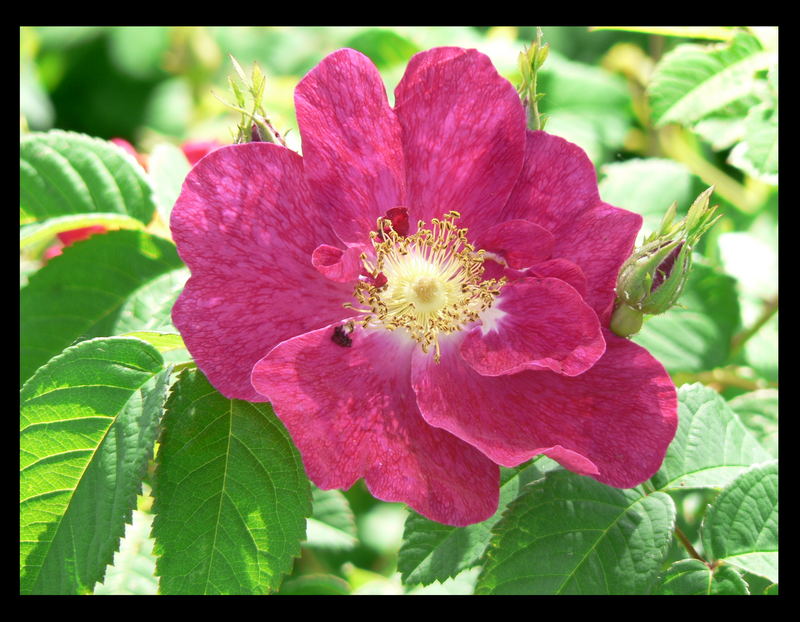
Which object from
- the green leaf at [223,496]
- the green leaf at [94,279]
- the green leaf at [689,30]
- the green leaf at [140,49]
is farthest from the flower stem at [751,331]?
the green leaf at [140,49]

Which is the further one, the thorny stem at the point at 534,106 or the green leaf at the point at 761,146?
the green leaf at the point at 761,146

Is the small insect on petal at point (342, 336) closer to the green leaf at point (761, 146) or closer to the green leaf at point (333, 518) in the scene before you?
the green leaf at point (333, 518)

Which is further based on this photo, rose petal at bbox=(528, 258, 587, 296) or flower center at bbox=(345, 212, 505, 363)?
flower center at bbox=(345, 212, 505, 363)

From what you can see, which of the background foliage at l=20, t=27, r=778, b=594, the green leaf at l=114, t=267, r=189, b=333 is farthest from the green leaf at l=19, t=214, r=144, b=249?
the green leaf at l=114, t=267, r=189, b=333

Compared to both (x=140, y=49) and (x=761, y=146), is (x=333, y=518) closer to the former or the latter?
(x=761, y=146)

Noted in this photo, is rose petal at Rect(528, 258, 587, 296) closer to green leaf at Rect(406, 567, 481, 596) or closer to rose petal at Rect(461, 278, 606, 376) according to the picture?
rose petal at Rect(461, 278, 606, 376)

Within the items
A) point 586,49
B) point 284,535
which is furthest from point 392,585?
point 586,49

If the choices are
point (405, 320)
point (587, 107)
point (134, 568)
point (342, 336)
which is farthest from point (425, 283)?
point (587, 107)
